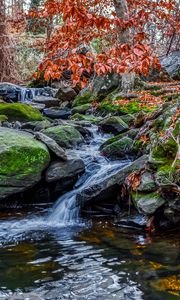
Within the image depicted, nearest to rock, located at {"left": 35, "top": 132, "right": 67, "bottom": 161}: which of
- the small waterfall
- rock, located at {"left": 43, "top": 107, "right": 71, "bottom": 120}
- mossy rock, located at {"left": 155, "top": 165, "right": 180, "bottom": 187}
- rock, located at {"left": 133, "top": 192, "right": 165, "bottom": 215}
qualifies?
the small waterfall

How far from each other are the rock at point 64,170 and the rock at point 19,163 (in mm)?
160

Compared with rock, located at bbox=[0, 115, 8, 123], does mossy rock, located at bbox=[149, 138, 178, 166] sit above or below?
below

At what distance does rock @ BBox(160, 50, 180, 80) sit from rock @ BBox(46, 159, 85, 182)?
7.14 metres

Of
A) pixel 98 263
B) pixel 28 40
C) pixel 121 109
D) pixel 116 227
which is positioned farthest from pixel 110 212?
pixel 28 40

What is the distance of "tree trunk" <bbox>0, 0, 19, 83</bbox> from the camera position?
15383 mm

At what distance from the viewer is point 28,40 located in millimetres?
20953

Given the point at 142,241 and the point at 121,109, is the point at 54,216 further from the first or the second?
the point at 121,109

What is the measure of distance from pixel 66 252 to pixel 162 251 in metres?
1.10

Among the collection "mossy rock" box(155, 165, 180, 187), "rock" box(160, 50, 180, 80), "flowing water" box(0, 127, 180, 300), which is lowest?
"flowing water" box(0, 127, 180, 300)

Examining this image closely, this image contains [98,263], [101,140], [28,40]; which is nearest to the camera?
[98,263]

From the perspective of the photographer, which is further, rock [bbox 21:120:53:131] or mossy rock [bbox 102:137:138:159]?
rock [bbox 21:120:53:131]

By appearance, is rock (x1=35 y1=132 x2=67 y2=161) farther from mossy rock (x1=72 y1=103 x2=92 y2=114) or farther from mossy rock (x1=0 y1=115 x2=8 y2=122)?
mossy rock (x1=72 y1=103 x2=92 y2=114)

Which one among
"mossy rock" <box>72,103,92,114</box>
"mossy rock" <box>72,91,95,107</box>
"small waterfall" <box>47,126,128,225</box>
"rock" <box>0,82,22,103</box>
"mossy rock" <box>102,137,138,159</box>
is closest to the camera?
"small waterfall" <box>47,126,128,225</box>

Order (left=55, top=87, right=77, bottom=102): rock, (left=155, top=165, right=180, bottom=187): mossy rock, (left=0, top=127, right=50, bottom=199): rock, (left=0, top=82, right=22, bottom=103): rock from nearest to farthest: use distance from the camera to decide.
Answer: (left=155, top=165, right=180, bottom=187): mossy rock, (left=0, top=127, right=50, bottom=199): rock, (left=55, top=87, right=77, bottom=102): rock, (left=0, top=82, right=22, bottom=103): rock
